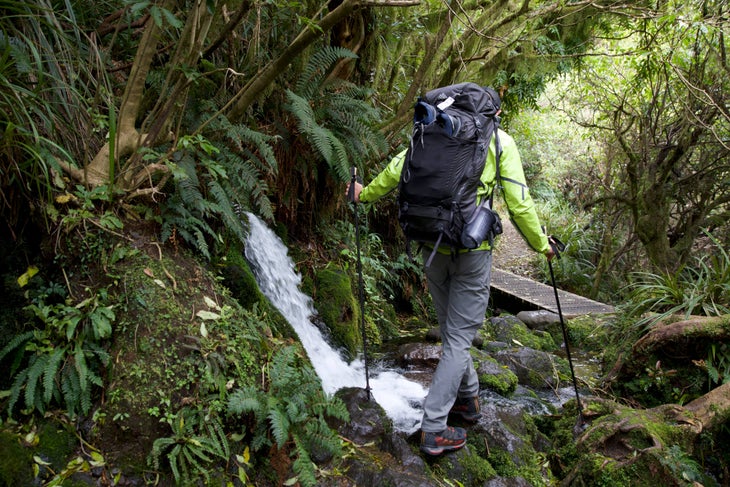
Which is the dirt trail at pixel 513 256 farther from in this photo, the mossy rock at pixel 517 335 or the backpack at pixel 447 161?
the backpack at pixel 447 161

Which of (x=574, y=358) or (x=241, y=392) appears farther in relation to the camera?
(x=574, y=358)

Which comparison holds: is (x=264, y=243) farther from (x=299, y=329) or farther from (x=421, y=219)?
(x=421, y=219)

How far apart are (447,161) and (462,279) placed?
87cm

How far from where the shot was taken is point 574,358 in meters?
6.19

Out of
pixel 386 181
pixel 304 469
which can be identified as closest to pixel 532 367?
pixel 386 181

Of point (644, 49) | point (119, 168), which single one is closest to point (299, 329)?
point (119, 168)

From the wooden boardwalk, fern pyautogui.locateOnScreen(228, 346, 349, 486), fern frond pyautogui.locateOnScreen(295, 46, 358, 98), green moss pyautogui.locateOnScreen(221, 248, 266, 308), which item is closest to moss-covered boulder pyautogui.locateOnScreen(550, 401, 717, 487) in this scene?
fern pyautogui.locateOnScreen(228, 346, 349, 486)

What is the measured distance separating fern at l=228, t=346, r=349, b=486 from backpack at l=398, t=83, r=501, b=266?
1223mm

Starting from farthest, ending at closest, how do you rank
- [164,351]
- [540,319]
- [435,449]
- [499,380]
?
[540,319] < [499,380] < [435,449] < [164,351]

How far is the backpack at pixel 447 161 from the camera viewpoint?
320 centimetres

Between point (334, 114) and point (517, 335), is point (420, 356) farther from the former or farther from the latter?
point (334, 114)

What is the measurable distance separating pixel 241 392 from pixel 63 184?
1.78 m

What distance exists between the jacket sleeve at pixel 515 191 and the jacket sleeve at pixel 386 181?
0.70 m

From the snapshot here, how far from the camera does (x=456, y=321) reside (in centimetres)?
358
